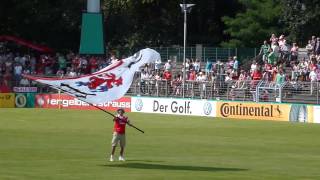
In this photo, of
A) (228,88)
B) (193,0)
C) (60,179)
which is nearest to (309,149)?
(60,179)

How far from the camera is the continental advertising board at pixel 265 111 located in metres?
46.7

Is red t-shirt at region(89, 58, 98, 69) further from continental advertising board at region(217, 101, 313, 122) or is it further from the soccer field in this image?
continental advertising board at region(217, 101, 313, 122)

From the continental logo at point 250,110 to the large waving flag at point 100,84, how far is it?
2319 cm

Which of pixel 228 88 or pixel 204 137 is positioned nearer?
pixel 204 137

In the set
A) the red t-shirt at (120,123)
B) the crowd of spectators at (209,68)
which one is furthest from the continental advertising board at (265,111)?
the red t-shirt at (120,123)

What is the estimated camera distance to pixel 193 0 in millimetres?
73250

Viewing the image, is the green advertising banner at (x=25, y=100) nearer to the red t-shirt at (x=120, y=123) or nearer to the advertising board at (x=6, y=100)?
the advertising board at (x=6, y=100)

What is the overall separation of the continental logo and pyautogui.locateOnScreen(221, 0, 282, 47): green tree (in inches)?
651

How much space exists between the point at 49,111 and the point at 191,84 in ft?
29.8

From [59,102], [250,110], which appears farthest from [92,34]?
[250,110]

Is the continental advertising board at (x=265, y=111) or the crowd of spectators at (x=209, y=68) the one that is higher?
the crowd of spectators at (x=209, y=68)

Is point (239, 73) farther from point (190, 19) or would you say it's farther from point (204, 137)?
point (190, 19)

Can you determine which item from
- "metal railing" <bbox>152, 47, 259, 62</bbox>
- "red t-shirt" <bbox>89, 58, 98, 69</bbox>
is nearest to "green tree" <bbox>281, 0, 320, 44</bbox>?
"metal railing" <bbox>152, 47, 259, 62</bbox>

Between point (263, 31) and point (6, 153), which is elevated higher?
point (263, 31)
